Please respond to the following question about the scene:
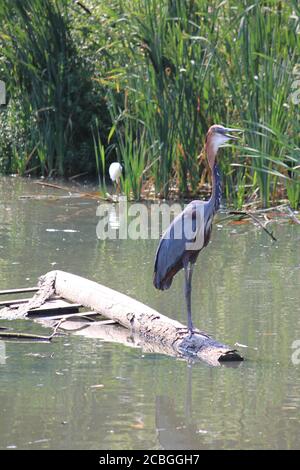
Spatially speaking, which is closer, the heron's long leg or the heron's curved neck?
the heron's long leg

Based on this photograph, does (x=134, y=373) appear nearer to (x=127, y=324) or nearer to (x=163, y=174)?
(x=127, y=324)

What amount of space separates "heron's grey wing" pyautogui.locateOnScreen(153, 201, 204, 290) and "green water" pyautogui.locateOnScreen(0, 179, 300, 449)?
0.45 m

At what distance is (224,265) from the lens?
8.48m

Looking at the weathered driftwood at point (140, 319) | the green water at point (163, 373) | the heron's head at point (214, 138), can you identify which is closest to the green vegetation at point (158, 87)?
the green water at point (163, 373)

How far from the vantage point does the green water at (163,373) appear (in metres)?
4.95

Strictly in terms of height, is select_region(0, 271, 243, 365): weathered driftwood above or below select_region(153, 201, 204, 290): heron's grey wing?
below

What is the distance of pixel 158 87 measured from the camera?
10609mm

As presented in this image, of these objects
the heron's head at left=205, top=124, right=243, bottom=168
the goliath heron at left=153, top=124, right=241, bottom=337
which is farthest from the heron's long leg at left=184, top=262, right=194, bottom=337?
the heron's head at left=205, top=124, right=243, bottom=168

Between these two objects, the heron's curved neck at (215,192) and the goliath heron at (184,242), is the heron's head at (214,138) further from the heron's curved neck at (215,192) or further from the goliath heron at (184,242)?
the goliath heron at (184,242)

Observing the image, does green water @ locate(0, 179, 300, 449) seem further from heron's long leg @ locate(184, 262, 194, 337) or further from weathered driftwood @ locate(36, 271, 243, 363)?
heron's long leg @ locate(184, 262, 194, 337)

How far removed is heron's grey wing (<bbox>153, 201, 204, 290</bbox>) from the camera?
6.41 metres

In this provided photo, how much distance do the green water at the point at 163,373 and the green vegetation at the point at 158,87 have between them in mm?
1468

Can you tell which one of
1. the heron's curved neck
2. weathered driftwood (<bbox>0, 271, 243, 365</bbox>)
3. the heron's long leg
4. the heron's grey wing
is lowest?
weathered driftwood (<bbox>0, 271, 243, 365</bbox>)
